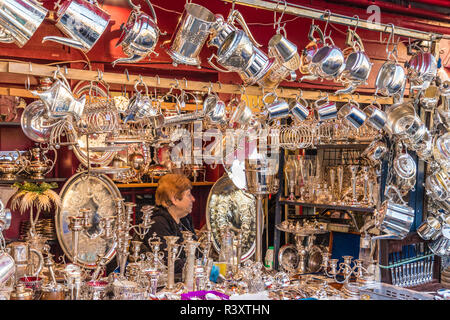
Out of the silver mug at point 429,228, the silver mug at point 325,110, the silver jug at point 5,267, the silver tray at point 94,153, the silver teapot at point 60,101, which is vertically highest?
the silver mug at point 325,110

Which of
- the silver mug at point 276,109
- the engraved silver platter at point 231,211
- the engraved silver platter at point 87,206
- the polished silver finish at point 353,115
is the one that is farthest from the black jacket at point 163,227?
the polished silver finish at point 353,115

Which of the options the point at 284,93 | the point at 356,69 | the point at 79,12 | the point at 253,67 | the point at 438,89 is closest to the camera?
the point at 79,12

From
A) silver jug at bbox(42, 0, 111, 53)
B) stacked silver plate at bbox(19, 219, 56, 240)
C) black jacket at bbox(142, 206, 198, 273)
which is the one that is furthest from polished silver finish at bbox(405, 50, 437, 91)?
stacked silver plate at bbox(19, 219, 56, 240)

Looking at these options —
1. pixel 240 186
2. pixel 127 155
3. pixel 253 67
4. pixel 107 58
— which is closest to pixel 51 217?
pixel 127 155

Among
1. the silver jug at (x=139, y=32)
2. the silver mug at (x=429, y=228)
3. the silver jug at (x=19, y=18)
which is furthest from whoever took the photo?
the silver mug at (x=429, y=228)

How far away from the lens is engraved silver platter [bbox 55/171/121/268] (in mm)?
3270

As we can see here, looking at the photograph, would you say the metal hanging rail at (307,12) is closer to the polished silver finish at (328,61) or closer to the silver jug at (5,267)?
the polished silver finish at (328,61)

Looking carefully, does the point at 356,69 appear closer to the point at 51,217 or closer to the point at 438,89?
the point at 438,89

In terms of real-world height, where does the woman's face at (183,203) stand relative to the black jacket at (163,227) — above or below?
above

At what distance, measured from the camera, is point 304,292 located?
223 cm

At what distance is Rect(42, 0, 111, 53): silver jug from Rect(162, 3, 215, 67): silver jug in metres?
Answer: 0.30

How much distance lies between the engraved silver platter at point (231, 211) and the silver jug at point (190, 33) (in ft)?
6.79

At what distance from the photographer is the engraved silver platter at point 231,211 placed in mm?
3854

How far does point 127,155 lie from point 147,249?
39.4 inches
